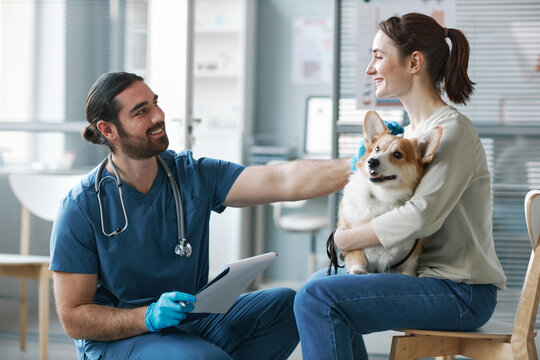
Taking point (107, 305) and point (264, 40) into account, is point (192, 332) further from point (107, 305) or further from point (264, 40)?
point (264, 40)

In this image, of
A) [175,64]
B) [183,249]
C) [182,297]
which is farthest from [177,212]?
[175,64]

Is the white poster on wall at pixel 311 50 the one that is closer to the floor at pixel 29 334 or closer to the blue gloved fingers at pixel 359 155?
the floor at pixel 29 334

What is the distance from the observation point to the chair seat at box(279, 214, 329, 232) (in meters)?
4.29

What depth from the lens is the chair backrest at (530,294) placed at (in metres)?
1.44

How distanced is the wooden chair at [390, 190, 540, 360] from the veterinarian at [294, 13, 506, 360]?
0.04m

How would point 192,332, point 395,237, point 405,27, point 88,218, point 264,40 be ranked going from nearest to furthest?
point 395,237 → point 405,27 → point 88,218 → point 192,332 → point 264,40

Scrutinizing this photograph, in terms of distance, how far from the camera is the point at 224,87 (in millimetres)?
5312

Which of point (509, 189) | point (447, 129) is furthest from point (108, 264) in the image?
point (509, 189)

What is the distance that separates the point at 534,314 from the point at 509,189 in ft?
4.44

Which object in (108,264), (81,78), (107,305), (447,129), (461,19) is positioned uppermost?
(461,19)

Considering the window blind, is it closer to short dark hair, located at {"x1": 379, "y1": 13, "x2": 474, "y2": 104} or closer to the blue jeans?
short dark hair, located at {"x1": 379, "y1": 13, "x2": 474, "y2": 104}

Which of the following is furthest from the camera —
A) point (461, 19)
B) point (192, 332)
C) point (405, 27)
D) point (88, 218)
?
point (461, 19)

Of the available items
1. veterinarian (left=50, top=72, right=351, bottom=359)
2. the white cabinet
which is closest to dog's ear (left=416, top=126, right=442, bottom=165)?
veterinarian (left=50, top=72, right=351, bottom=359)

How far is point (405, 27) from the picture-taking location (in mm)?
1518
